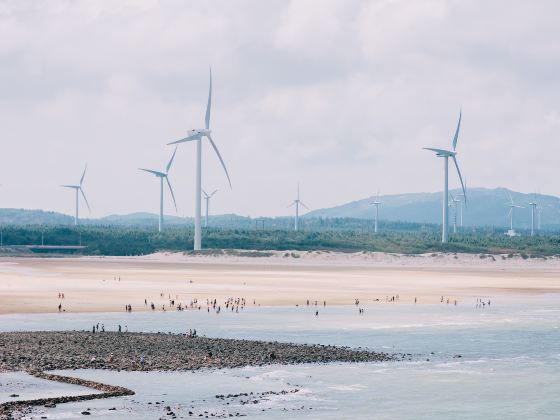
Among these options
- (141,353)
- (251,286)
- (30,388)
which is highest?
(251,286)

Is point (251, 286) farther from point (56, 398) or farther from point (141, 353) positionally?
point (56, 398)

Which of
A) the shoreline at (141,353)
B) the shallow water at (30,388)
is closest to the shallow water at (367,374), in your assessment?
the shoreline at (141,353)

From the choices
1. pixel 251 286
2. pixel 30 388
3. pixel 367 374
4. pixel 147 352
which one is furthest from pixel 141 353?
pixel 251 286

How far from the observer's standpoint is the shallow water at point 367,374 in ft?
138

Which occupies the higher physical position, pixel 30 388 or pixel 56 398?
pixel 30 388

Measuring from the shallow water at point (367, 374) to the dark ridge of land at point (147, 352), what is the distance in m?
1.78

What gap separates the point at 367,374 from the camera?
50250 millimetres

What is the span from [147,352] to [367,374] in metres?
11.1

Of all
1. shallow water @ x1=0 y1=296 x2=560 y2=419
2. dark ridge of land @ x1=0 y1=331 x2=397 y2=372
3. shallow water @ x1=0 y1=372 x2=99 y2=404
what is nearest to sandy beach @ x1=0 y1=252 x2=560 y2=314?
shallow water @ x1=0 y1=296 x2=560 y2=419

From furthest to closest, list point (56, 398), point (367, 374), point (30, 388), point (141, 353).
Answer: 1. point (141, 353)
2. point (367, 374)
3. point (30, 388)
4. point (56, 398)

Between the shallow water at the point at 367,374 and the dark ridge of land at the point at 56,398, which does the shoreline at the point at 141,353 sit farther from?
the shallow water at the point at 367,374

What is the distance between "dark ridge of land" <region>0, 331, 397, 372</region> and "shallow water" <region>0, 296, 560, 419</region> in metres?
1.78

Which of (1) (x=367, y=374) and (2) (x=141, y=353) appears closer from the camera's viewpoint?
(1) (x=367, y=374)

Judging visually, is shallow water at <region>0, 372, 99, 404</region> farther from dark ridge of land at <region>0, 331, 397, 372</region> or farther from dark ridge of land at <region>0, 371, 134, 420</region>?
dark ridge of land at <region>0, 331, 397, 372</region>
